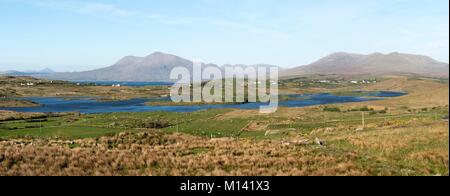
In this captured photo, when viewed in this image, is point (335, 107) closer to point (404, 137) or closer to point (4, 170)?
point (404, 137)

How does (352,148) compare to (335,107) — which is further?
(335,107)

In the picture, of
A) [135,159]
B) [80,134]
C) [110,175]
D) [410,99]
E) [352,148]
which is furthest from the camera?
[410,99]

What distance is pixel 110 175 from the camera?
17.0m

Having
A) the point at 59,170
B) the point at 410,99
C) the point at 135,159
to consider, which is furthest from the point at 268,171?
the point at 410,99

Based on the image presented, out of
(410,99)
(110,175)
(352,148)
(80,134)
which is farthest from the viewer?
(410,99)

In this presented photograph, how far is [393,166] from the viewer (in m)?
18.5

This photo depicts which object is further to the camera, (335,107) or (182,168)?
(335,107)

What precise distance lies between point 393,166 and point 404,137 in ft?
25.8

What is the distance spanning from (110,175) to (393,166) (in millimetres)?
12063

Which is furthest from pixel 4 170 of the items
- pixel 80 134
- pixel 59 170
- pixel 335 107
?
pixel 335 107
